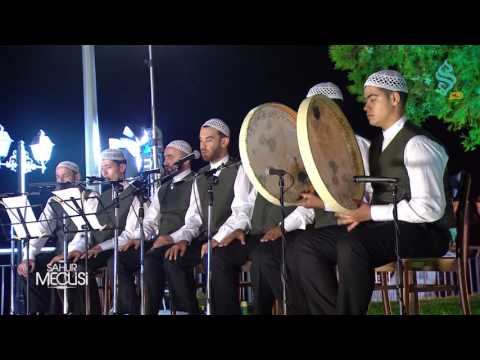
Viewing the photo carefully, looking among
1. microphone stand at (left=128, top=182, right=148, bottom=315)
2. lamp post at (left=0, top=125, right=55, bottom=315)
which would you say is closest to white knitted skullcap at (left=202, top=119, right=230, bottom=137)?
microphone stand at (left=128, top=182, right=148, bottom=315)

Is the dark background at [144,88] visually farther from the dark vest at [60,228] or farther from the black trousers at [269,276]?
the black trousers at [269,276]

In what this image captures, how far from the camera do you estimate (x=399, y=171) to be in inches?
198

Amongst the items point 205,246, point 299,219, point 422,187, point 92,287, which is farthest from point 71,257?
point 422,187

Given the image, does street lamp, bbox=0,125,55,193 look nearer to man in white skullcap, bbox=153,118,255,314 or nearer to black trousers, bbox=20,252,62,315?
black trousers, bbox=20,252,62,315

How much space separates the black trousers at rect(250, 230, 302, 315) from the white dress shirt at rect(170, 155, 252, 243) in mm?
424

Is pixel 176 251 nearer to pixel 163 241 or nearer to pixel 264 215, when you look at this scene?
pixel 163 241

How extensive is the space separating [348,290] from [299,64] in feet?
Answer: 10.2

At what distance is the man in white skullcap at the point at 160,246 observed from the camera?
6.03 m

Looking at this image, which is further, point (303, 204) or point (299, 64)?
point (299, 64)

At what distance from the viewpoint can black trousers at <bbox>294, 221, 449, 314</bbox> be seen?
15.8ft

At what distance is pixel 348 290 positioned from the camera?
4.82 metres

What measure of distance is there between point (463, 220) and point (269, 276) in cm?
140
